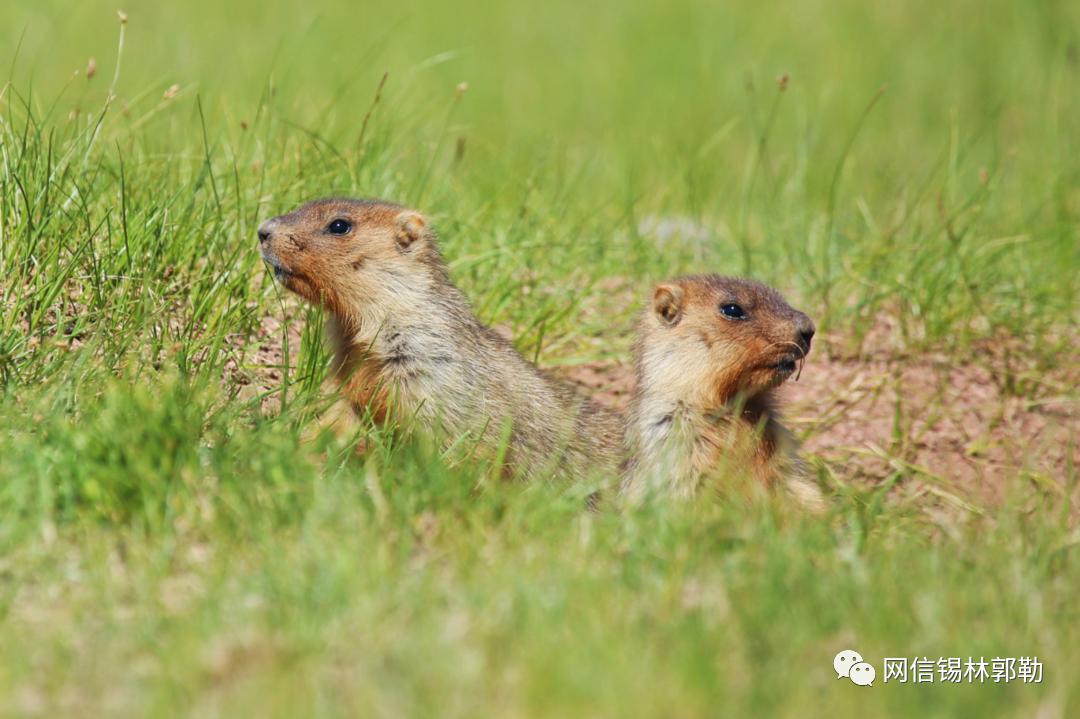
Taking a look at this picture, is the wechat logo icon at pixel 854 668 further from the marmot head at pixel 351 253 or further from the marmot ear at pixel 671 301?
the marmot head at pixel 351 253

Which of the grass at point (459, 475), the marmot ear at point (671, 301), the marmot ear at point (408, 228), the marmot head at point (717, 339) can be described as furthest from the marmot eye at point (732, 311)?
the marmot ear at point (408, 228)

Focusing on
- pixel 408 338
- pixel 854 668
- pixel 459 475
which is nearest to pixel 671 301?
pixel 408 338

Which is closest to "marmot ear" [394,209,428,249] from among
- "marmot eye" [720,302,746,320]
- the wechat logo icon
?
"marmot eye" [720,302,746,320]

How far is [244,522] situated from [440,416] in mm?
1481

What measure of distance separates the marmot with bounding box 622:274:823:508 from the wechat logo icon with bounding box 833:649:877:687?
1590 millimetres

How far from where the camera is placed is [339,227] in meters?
5.58

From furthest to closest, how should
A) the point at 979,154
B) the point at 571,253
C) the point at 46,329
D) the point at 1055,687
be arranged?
the point at 979,154 → the point at 571,253 → the point at 46,329 → the point at 1055,687

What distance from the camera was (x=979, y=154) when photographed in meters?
11.7

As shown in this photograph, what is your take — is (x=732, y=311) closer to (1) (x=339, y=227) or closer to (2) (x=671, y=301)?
(2) (x=671, y=301)

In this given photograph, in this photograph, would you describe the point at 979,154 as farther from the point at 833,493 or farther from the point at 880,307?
the point at 833,493

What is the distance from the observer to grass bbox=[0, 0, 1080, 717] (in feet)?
A: 10.9

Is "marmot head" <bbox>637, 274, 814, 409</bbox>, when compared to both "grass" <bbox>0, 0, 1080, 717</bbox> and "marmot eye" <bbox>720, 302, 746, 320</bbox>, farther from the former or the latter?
"grass" <bbox>0, 0, 1080, 717</bbox>

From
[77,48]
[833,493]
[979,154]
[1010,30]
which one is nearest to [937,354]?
[833,493]

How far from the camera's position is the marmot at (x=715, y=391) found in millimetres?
5238
